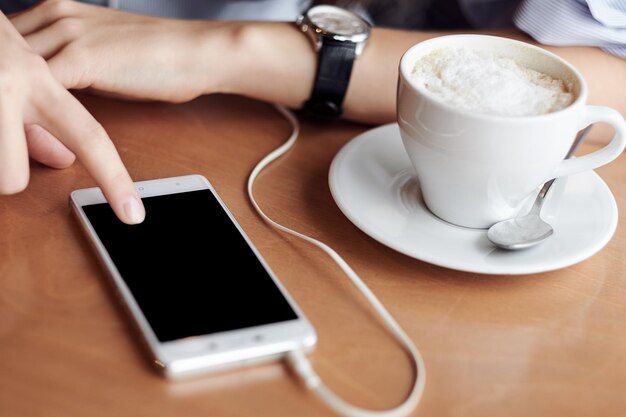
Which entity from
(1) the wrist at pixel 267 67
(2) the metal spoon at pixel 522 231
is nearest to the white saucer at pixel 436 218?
(2) the metal spoon at pixel 522 231

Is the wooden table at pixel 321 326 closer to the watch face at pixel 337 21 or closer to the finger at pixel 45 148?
the finger at pixel 45 148

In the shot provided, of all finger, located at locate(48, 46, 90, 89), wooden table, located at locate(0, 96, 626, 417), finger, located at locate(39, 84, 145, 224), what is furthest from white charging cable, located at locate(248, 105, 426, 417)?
finger, located at locate(48, 46, 90, 89)

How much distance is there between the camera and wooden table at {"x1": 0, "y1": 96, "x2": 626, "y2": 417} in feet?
1.30

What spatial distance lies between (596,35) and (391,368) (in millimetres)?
475

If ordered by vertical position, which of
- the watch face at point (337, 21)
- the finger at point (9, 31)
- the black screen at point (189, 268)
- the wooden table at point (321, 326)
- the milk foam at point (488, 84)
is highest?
the milk foam at point (488, 84)

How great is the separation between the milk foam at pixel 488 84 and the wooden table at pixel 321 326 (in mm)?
128

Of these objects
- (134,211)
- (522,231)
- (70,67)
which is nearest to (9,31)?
(70,67)

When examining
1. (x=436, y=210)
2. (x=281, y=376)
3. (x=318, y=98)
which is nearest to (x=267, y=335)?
(x=281, y=376)

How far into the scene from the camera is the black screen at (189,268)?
42cm

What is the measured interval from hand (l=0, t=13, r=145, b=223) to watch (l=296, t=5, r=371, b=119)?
0.83 feet

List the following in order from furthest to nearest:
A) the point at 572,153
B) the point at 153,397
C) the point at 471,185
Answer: the point at 572,153 < the point at 471,185 < the point at 153,397

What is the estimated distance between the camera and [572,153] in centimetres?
61

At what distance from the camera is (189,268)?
465 millimetres

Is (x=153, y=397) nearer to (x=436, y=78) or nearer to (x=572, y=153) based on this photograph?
(x=436, y=78)
